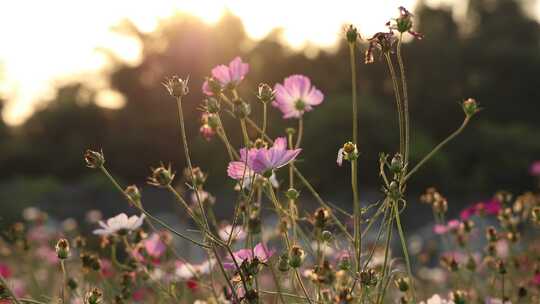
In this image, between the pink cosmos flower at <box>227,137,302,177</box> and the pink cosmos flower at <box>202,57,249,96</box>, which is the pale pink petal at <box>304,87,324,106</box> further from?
the pink cosmos flower at <box>227,137,302,177</box>

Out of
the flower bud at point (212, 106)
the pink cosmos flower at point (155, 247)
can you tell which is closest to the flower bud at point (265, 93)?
the flower bud at point (212, 106)

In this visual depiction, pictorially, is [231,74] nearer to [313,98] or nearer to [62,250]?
[313,98]

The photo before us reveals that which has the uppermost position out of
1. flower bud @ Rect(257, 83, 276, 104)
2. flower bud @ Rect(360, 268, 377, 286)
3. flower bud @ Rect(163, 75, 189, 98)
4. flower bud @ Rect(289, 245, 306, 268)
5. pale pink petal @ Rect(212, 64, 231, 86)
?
pale pink petal @ Rect(212, 64, 231, 86)

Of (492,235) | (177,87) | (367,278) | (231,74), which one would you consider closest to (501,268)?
(492,235)

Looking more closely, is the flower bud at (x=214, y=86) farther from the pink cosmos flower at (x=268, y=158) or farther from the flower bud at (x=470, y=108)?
the flower bud at (x=470, y=108)

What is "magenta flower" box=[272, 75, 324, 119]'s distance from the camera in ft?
5.18

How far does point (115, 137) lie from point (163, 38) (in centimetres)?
305

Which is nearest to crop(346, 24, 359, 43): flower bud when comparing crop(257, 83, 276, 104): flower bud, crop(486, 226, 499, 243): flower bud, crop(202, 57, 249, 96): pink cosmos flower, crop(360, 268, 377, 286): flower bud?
crop(257, 83, 276, 104): flower bud

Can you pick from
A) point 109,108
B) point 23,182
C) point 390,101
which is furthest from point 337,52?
point 23,182

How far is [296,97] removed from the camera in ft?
5.27

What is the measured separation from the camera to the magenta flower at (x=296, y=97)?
62.2 inches

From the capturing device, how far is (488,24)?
1656 centimetres

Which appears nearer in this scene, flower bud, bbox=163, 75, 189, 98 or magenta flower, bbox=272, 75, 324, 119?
flower bud, bbox=163, 75, 189, 98

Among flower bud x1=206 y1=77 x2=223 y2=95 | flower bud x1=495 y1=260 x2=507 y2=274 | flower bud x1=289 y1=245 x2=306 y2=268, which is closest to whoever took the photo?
flower bud x1=289 y1=245 x2=306 y2=268
